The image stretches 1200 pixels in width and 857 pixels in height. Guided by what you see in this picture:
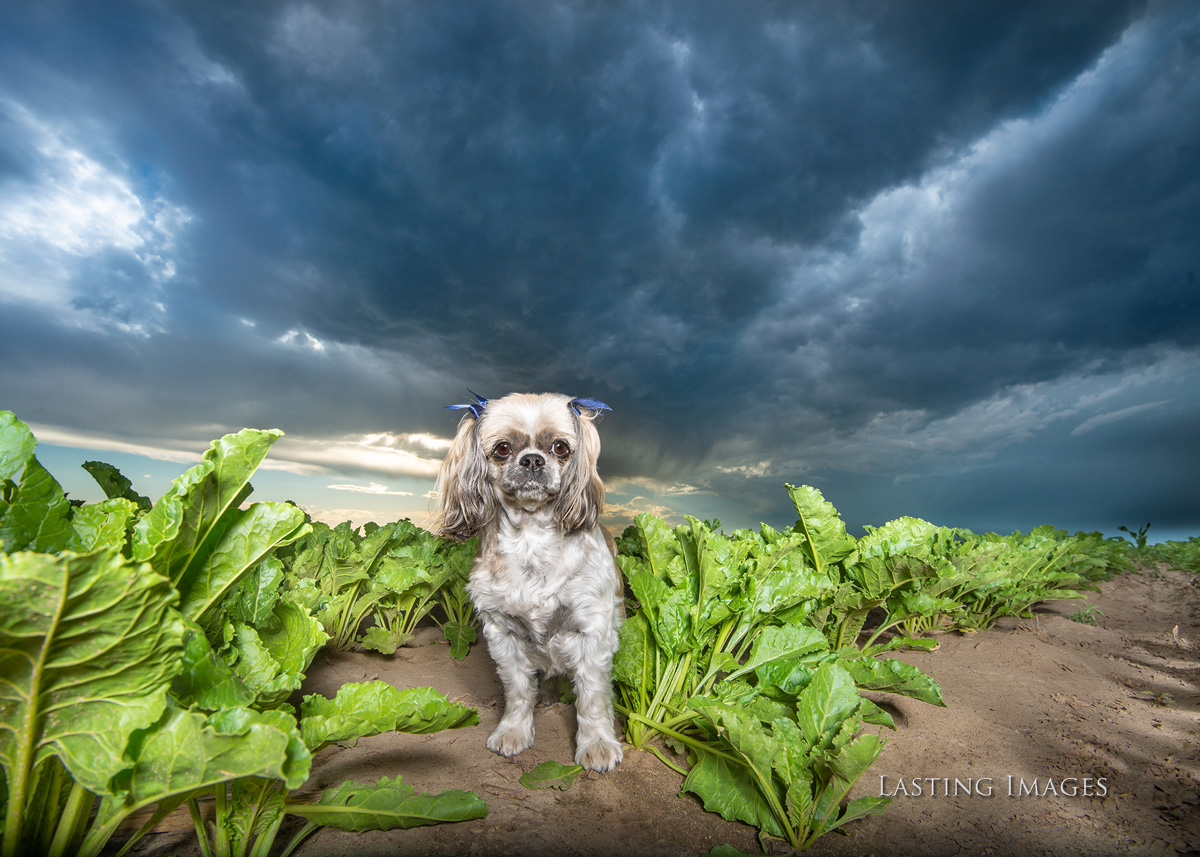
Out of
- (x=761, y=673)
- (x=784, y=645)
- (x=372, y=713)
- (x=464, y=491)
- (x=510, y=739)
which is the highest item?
(x=464, y=491)

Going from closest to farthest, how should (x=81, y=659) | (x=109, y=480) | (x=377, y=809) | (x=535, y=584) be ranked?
(x=81, y=659)
(x=377, y=809)
(x=109, y=480)
(x=535, y=584)

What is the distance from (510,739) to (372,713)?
173 cm

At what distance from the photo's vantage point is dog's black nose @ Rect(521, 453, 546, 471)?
356cm

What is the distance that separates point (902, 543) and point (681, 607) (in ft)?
5.99

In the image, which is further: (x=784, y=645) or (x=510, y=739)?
(x=510, y=739)

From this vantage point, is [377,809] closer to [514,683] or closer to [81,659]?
[81,659]

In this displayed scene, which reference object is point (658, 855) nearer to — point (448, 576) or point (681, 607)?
point (681, 607)

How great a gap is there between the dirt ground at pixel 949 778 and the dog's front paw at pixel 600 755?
6 cm

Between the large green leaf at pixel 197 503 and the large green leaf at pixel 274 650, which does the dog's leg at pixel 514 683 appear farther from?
the large green leaf at pixel 197 503

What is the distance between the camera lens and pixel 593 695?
131 inches

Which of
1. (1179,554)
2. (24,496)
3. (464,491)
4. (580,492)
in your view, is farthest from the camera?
(1179,554)

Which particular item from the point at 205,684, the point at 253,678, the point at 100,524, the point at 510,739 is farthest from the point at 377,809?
the point at 510,739

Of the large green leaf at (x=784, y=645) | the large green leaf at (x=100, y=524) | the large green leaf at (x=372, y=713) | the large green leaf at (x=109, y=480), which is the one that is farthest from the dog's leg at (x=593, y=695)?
the large green leaf at (x=109, y=480)

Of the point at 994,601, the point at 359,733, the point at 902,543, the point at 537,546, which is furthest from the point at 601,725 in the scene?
the point at 994,601
